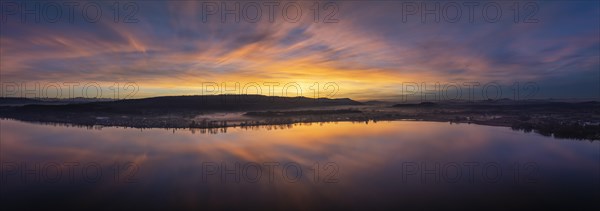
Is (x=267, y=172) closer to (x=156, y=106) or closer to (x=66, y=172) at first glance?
(x=66, y=172)

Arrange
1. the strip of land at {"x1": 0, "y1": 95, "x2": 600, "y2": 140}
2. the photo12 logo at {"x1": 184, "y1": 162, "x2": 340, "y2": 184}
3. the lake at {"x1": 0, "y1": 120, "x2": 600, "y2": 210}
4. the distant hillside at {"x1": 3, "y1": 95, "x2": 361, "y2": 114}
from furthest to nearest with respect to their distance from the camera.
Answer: the distant hillside at {"x1": 3, "y1": 95, "x2": 361, "y2": 114}, the strip of land at {"x1": 0, "y1": 95, "x2": 600, "y2": 140}, the photo12 logo at {"x1": 184, "y1": 162, "x2": 340, "y2": 184}, the lake at {"x1": 0, "y1": 120, "x2": 600, "y2": 210}

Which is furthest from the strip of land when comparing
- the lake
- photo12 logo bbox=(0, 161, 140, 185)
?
photo12 logo bbox=(0, 161, 140, 185)

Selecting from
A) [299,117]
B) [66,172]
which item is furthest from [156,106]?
[66,172]

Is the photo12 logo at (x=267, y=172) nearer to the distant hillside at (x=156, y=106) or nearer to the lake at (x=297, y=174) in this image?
the lake at (x=297, y=174)

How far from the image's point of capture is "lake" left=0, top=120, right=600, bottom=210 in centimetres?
806

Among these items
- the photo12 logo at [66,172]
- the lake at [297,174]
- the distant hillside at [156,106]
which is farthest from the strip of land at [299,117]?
the photo12 logo at [66,172]

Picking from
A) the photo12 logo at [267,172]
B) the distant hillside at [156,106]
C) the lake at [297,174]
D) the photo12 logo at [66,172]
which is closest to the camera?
the lake at [297,174]

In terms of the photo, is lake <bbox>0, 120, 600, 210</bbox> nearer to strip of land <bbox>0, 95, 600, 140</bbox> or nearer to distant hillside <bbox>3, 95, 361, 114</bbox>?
strip of land <bbox>0, 95, 600, 140</bbox>

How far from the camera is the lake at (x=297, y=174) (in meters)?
8.06

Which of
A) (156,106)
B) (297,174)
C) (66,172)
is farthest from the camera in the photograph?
(156,106)

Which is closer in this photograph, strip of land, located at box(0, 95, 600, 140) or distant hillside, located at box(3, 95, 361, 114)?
strip of land, located at box(0, 95, 600, 140)

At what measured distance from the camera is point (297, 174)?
34.5 feet

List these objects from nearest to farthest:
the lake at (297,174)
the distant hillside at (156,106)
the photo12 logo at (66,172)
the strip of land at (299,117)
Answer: the lake at (297,174), the photo12 logo at (66,172), the strip of land at (299,117), the distant hillside at (156,106)

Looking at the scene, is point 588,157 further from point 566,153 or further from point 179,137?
point 179,137
